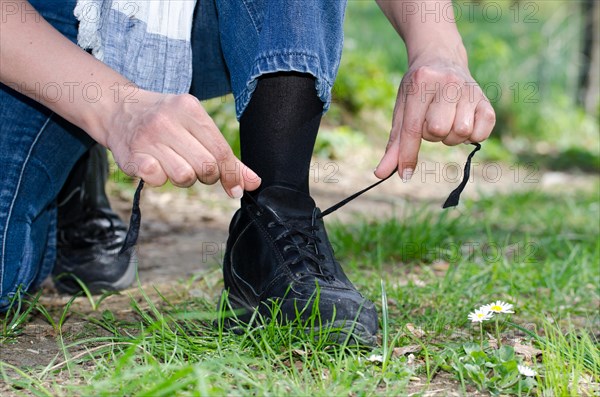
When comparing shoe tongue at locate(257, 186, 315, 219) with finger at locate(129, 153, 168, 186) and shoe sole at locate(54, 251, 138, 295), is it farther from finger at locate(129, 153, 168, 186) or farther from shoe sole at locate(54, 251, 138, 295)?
→ shoe sole at locate(54, 251, 138, 295)

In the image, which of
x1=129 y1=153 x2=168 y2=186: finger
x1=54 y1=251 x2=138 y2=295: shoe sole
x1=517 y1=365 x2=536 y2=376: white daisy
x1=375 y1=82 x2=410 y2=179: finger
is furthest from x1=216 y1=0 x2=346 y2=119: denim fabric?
x1=54 y1=251 x2=138 y2=295: shoe sole

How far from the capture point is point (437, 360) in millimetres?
1163

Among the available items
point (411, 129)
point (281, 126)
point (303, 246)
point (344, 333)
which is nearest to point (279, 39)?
point (281, 126)

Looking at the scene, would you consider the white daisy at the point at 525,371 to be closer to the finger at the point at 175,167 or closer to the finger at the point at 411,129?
the finger at the point at 411,129

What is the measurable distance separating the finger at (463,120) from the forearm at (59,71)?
529 mm

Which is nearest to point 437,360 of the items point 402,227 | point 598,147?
point 402,227

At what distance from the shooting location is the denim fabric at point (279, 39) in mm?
1229

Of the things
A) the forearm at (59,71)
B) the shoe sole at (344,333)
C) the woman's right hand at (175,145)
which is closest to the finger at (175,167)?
the woman's right hand at (175,145)

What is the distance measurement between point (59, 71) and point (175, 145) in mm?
237

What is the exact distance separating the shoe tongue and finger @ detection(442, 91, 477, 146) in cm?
32

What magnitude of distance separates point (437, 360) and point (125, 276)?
3.26 ft

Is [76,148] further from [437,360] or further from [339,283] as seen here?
[437,360]

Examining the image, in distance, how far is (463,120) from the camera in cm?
116

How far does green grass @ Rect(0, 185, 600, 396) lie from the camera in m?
1.04
